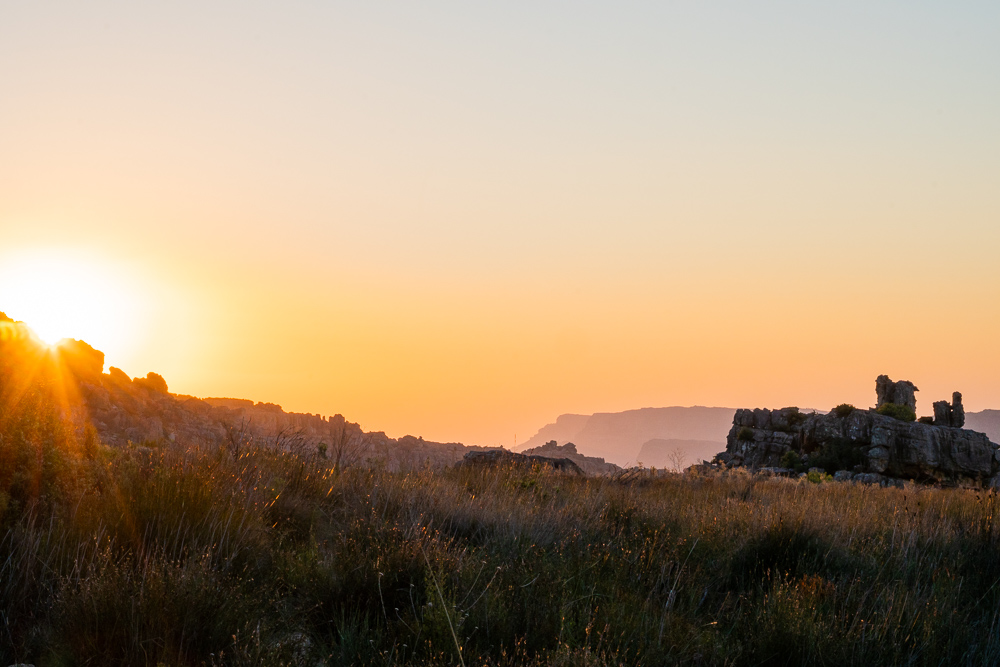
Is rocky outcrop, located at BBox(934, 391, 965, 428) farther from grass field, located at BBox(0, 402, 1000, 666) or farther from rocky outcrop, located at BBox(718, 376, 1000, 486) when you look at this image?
grass field, located at BBox(0, 402, 1000, 666)

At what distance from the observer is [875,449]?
4112 cm

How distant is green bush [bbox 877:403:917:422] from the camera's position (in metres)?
47.4

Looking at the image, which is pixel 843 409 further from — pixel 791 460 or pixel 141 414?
pixel 141 414

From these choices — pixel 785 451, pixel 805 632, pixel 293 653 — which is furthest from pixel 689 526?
pixel 785 451

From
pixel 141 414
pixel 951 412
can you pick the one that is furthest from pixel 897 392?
pixel 141 414

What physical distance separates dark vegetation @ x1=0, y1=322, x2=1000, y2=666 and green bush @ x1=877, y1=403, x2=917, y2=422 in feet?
150

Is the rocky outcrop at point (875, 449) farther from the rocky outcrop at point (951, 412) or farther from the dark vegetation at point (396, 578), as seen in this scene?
the dark vegetation at point (396, 578)

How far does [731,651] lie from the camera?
14.5ft

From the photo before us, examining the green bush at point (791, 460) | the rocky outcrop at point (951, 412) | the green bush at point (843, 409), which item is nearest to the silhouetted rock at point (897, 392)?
the rocky outcrop at point (951, 412)

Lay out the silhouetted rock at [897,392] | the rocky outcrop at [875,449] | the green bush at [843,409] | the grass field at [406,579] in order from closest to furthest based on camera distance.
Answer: the grass field at [406,579] → the rocky outcrop at [875,449] → the green bush at [843,409] → the silhouetted rock at [897,392]

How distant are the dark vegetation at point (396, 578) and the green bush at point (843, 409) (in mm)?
42663

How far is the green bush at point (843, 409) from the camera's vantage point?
4636 cm

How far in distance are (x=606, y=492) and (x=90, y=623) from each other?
25.8 ft

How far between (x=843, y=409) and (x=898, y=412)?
176 inches
